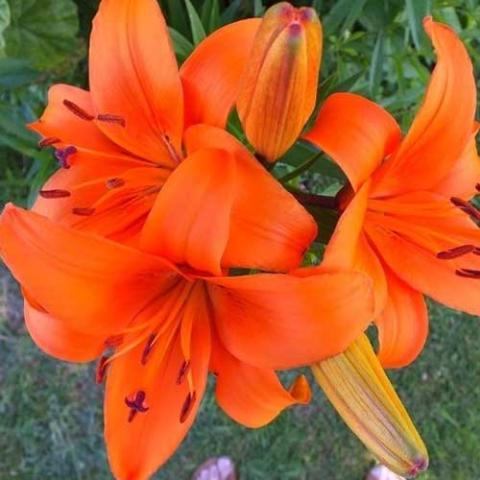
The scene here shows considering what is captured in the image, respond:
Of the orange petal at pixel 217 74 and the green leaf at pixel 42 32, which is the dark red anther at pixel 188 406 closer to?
the orange petal at pixel 217 74

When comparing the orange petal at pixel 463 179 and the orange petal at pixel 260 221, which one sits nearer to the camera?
the orange petal at pixel 260 221

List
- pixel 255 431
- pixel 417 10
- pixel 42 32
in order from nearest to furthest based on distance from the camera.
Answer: pixel 417 10, pixel 42 32, pixel 255 431

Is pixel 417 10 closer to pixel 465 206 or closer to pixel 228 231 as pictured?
pixel 465 206

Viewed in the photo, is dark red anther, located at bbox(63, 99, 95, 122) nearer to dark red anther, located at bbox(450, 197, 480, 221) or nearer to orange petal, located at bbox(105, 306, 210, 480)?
orange petal, located at bbox(105, 306, 210, 480)

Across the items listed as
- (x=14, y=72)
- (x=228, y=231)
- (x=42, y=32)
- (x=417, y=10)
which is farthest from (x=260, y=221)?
(x=42, y=32)

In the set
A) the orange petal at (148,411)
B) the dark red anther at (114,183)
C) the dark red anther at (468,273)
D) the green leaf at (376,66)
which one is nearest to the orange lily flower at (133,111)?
the dark red anther at (114,183)

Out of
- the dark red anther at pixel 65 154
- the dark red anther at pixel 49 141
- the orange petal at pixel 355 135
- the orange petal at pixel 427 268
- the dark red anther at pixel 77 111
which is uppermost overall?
the orange petal at pixel 355 135

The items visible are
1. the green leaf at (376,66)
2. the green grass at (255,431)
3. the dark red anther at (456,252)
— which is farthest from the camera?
the green grass at (255,431)

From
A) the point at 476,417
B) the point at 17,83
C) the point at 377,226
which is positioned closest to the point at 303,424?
the point at 476,417
